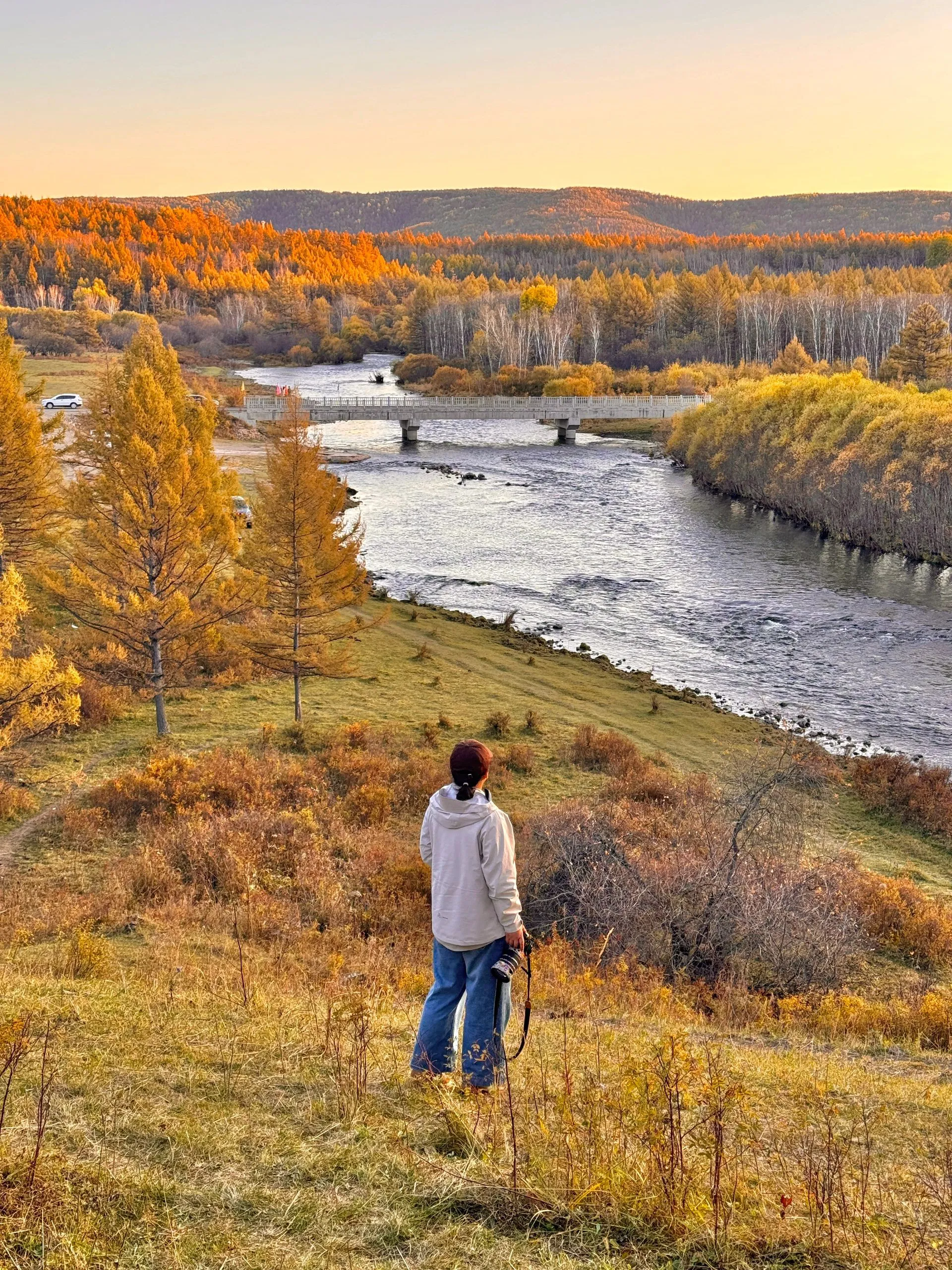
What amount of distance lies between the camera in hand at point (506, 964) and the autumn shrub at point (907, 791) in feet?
59.7

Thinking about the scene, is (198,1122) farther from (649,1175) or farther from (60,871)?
(60,871)

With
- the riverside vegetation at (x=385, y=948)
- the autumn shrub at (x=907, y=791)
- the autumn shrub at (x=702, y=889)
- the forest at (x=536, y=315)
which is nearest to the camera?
the riverside vegetation at (x=385, y=948)

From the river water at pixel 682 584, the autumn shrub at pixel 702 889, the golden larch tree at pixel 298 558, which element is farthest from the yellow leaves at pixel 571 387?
the autumn shrub at pixel 702 889

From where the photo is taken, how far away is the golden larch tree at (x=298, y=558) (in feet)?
80.3

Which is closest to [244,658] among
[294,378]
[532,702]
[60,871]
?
[532,702]

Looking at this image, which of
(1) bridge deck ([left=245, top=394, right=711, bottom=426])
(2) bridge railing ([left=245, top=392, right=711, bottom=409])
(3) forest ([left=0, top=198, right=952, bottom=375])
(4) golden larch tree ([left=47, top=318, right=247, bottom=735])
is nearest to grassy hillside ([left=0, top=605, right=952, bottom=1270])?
(4) golden larch tree ([left=47, top=318, right=247, bottom=735])

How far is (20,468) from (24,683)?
15103mm

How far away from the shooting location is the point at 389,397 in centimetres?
10581

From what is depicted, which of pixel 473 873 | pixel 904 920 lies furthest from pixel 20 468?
pixel 473 873

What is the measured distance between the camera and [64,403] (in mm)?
71812

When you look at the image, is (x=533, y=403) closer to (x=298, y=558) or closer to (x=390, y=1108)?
(x=298, y=558)

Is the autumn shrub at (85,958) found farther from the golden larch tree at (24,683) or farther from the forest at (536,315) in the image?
the forest at (536,315)

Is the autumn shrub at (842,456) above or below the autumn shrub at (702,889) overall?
above

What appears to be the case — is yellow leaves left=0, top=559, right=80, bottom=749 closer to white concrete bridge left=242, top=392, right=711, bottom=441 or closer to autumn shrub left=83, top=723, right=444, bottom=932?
autumn shrub left=83, top=723, right=444, bottom=932
